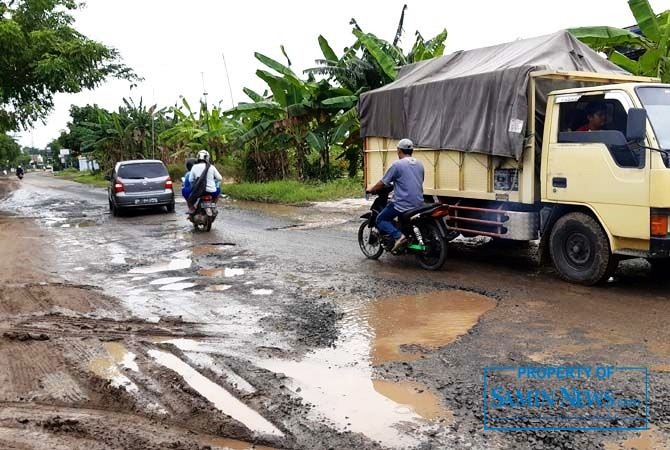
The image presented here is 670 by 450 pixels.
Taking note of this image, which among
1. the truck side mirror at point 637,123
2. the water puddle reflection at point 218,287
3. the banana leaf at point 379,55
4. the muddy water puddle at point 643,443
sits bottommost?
the muddy water puddle at point 643,443

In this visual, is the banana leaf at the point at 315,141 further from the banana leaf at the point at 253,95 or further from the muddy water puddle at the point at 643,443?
the muddy water puddle at the point at 643,443

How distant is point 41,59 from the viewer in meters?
19.2

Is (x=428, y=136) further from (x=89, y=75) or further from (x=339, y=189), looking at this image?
(x=89, y=75)

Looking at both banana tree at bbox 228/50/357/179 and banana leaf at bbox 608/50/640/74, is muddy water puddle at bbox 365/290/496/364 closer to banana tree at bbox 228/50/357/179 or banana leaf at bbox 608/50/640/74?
banana leaf at bbox 608/50/640/74

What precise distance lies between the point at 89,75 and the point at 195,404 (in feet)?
61.8

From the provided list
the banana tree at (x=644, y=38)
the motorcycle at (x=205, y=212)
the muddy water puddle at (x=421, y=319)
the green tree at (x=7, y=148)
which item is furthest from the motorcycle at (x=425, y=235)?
the green tree at (x=7, y=148)

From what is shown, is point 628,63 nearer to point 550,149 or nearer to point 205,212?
point 550,149

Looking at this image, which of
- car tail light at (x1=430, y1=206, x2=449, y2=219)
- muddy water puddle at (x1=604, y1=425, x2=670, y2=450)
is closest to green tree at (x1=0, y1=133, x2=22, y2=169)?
car tail light at (x1=430, y1=206, x2=449, y2=219)

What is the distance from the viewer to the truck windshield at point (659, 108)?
636cm

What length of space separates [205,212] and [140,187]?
5.40 meters

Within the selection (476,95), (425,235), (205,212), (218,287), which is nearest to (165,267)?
(218,287)

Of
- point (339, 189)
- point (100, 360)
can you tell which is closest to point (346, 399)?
point (100, 360)

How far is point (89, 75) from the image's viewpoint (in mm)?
20391

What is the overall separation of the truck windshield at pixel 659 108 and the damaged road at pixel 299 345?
5.59 feet
